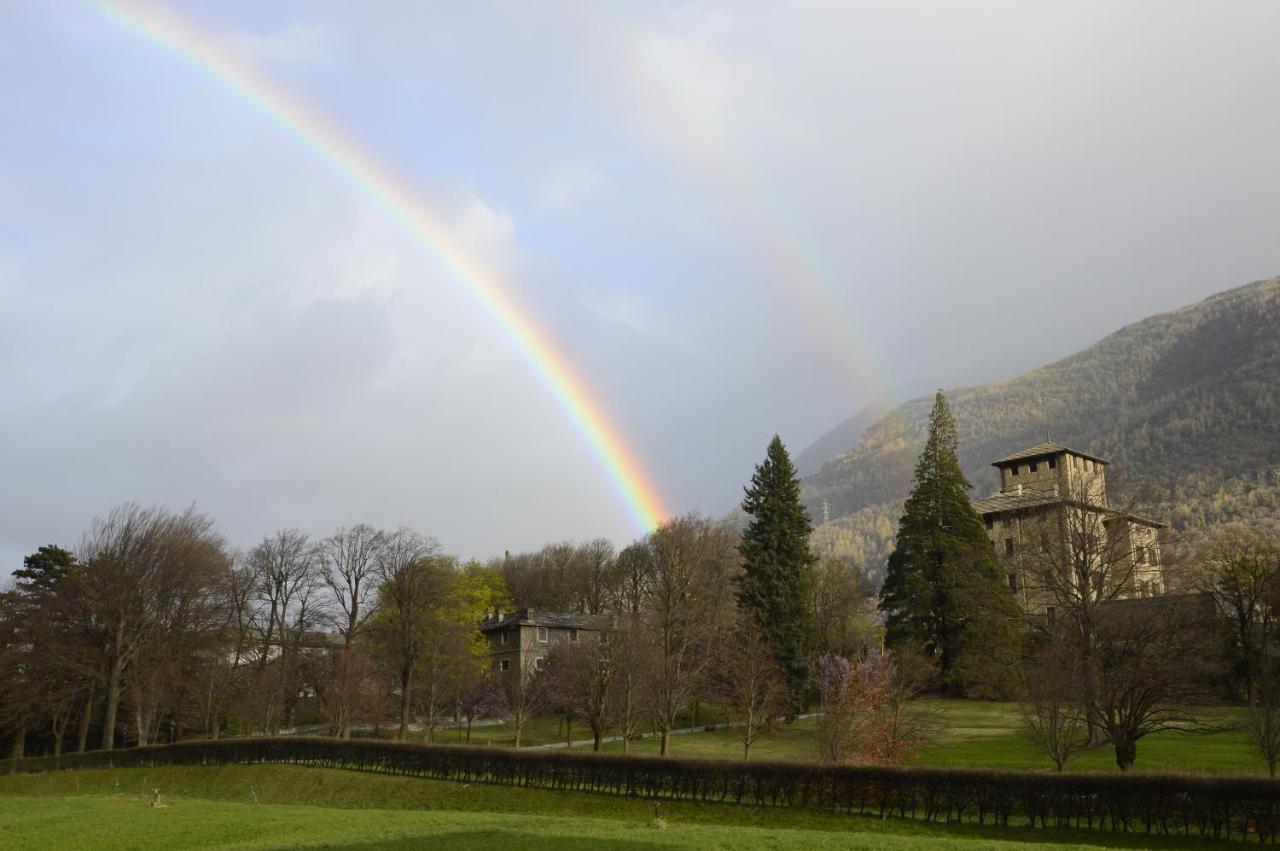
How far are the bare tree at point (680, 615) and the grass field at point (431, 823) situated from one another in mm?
14667

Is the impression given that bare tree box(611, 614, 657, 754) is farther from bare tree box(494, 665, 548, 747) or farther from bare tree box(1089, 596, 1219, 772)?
bare tree box(1089, 596, 1219, 772)

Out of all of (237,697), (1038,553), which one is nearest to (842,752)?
(1038,553)

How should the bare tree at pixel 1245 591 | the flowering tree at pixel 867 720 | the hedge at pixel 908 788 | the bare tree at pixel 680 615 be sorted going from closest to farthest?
the hedge at pixel 908 788, the flowering tree at pixel 867 720, the bare tree at pixel 1245 591, the bare tree at pixel 680 615

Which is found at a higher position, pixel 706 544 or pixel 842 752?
pixel 706 544

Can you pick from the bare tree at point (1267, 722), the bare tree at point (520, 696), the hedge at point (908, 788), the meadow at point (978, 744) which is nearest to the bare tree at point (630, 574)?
the bare tree at point (520, 696)

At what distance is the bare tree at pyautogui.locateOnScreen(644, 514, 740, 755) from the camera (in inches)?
1895

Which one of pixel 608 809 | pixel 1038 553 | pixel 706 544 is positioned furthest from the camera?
pixel 706 544

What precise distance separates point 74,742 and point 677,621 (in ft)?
158

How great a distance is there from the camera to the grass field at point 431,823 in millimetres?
19859

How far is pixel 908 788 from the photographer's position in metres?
24.5

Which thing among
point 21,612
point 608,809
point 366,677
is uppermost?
point 21,612

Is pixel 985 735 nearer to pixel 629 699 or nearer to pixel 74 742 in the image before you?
pixel 629 699

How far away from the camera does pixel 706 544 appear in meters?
53.9

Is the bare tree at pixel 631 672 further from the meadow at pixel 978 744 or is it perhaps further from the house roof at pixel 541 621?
the house roof at pixel 541 621
